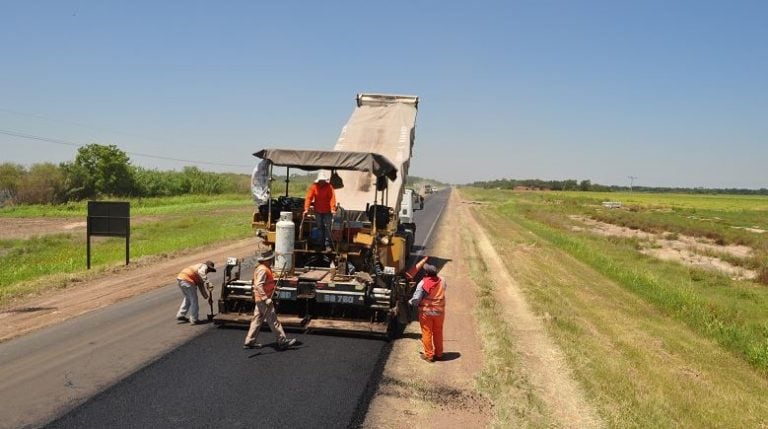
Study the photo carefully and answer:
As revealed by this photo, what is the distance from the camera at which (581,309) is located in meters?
14.1

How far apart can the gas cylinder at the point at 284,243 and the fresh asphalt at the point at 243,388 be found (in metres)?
1.52

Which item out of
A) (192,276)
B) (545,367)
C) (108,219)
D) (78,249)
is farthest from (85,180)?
(545,367)

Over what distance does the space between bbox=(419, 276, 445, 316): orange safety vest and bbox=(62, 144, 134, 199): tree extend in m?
63.7

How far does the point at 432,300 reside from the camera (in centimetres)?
904

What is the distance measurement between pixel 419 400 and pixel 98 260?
16.8 meters

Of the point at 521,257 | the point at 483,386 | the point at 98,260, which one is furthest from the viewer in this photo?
the point at 521,257

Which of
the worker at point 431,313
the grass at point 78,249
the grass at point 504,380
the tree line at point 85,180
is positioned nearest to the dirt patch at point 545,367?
the grass at point 504,380

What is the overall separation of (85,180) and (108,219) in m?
52.4

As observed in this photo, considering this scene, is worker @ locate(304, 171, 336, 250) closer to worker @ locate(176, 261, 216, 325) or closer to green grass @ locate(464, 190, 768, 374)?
worker @ locate(176, 261, 216, 325)

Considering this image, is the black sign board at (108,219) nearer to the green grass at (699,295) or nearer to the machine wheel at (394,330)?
the machine wheel at (394,330)

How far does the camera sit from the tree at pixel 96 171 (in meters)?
64.1

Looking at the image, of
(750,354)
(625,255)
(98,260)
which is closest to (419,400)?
(750,354)

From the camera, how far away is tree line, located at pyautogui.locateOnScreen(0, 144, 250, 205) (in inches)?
2352

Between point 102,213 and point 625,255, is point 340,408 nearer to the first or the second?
point 102,213
